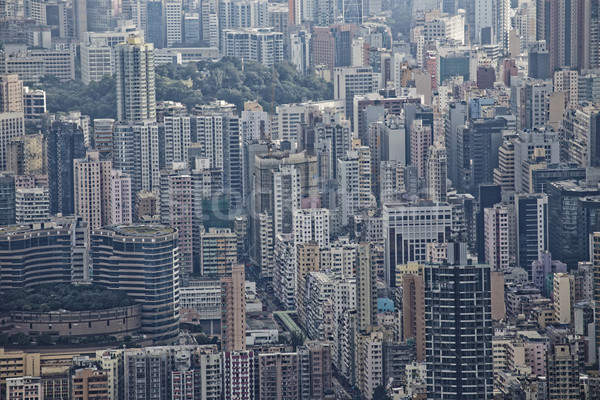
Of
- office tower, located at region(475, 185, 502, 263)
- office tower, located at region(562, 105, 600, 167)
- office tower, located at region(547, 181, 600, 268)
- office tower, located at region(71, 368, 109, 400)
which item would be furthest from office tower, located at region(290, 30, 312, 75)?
office tower, located at region(71, 368, 109, 400)

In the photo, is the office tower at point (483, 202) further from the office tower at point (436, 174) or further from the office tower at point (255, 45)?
the office tower at point (255, 45)

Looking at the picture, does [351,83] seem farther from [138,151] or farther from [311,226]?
[311,226]

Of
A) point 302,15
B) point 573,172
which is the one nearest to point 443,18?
point 302,15

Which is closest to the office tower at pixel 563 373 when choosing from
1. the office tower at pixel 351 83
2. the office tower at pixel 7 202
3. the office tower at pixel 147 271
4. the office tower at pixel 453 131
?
the office tower at pixel 147 271

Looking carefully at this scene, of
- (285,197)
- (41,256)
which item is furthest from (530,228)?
(41,256)

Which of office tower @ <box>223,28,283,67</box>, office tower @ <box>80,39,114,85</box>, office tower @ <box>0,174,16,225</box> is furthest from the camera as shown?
office tower @ <box>223,28,283,67</box>

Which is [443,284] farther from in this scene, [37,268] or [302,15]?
[302,15]

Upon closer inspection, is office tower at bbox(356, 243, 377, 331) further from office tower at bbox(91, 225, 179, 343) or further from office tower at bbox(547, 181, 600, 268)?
office tower at bbox(547, 181, 600, 268)
